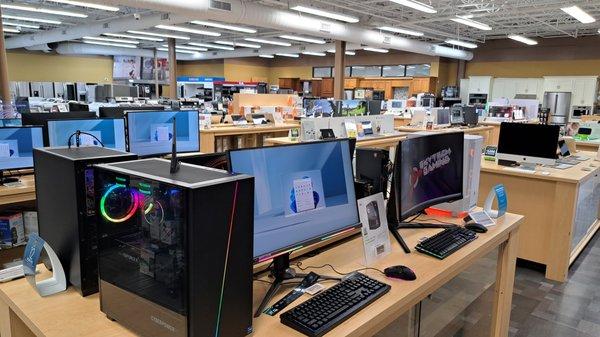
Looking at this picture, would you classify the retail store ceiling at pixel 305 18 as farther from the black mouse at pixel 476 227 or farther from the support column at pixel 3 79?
the black mouse at pixel 476 227

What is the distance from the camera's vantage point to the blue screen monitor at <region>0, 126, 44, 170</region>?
3348mm

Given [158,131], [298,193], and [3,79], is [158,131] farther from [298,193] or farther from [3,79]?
[3,79]

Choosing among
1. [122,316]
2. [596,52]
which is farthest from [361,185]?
[596,52]

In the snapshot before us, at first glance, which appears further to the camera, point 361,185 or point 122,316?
point 361,185

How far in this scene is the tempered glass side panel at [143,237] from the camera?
1.08 metres

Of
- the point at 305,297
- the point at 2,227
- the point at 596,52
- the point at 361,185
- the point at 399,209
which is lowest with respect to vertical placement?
the point at 2,227

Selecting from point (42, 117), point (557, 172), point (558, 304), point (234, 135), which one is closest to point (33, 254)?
point (42, 117)

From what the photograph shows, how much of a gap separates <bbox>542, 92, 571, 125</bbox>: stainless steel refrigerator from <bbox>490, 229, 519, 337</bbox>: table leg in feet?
39.3

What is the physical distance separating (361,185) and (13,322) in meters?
1.43

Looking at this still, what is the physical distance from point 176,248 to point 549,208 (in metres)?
3.70

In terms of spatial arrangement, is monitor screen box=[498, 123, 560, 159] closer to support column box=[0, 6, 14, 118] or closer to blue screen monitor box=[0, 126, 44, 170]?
blue screen monitor box=[0, 126, 44, 170]

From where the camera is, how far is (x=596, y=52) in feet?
42.7

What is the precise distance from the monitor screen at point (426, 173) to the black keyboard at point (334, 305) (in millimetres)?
619

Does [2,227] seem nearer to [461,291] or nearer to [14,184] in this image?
[14,184]
